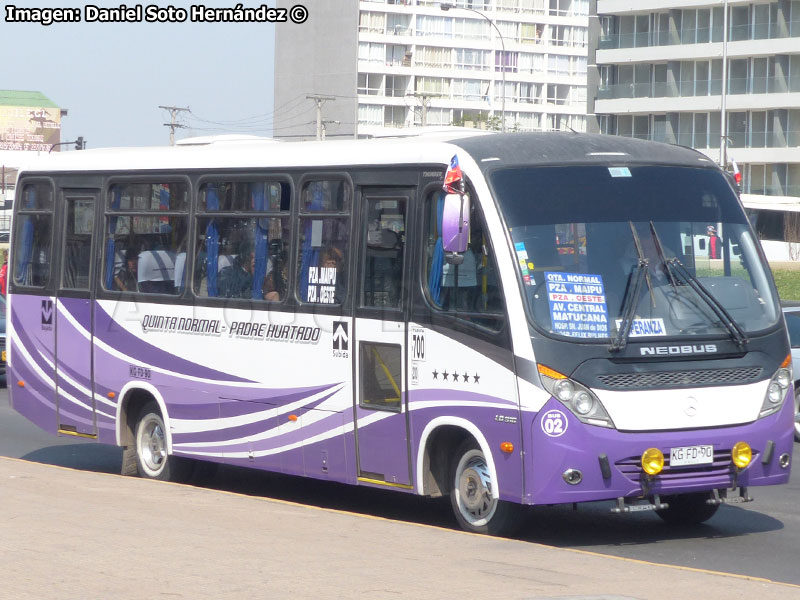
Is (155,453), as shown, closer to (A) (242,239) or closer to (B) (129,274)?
(B) (129,274)

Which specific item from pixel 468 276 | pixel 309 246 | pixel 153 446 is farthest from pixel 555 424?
pixel 153 446

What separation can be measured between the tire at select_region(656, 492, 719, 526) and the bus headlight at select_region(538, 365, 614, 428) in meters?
1.72

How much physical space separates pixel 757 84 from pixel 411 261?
230ft

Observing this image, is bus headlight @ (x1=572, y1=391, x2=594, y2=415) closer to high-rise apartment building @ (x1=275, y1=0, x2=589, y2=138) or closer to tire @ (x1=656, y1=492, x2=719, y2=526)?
tire @ (x1=656, y1=492, x2=719, y2=526)

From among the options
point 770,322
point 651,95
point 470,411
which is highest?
point 651,95

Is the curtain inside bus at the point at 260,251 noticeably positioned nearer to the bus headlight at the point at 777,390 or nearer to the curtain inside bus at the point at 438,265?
the curtain inside bus at the point at 438,265

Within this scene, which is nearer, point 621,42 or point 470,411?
point 470,411

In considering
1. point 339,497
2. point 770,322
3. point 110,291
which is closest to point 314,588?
point 770,322

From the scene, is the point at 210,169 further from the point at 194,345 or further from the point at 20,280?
the point at 20,280

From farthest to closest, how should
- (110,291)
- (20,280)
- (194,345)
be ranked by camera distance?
(20,280) → (110,291) → (194,345)

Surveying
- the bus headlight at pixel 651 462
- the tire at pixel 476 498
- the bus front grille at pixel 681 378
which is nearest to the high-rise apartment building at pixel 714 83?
the bus front grille at pixel 681 378

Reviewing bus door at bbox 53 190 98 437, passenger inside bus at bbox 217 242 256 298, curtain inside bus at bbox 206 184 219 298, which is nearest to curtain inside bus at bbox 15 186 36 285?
bus door at bbox 53 190 98 437

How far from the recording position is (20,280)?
14.6 meters

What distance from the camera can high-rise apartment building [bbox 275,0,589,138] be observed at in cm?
11331
